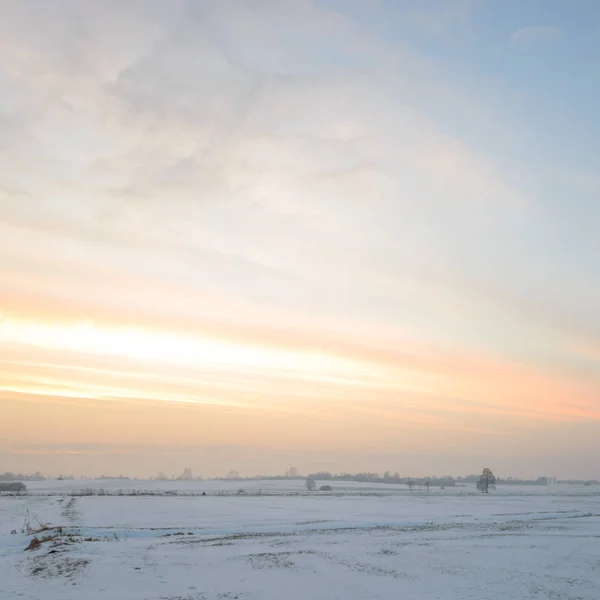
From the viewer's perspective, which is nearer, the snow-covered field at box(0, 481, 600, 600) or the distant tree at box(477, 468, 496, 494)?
the snow-covered field at box(0, 481, 600, 600)

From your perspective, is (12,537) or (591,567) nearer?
(591,567)

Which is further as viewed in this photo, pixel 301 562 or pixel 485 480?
pixel 485 480

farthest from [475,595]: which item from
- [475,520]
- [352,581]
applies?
[475,520]

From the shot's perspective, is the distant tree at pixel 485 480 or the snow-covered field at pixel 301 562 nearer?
the snow-covered field at pixel 301 562

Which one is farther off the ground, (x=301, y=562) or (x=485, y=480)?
(x=301, y=562)

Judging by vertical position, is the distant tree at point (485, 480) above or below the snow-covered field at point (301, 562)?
below

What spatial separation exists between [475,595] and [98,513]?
1967 inches

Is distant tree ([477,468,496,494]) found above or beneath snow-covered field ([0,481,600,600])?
beneath

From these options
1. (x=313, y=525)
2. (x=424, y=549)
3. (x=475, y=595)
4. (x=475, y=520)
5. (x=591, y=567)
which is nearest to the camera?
(x=475, y=595)

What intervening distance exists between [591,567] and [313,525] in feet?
84.1

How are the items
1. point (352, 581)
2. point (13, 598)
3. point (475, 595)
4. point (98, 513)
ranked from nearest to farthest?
point (13, 598) < point (475, 595) < point (352, 581) < point (98, 513)

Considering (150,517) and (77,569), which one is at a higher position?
(77,569)

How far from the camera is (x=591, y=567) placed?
2895 cm

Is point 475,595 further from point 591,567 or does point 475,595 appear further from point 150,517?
point 150,517
